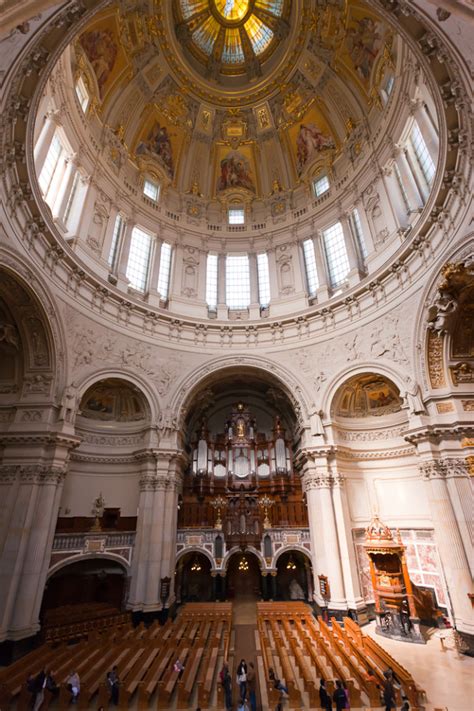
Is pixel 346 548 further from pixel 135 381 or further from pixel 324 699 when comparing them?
pixel 135 381

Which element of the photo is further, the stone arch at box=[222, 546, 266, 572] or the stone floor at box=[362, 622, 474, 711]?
the stone arch at box=[222, 546, 266, 572]

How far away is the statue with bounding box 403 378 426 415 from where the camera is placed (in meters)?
13.5

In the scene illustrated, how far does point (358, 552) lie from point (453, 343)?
33.6 feet

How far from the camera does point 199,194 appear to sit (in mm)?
25734

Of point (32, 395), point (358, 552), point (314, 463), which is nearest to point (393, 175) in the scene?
point (314, 463)

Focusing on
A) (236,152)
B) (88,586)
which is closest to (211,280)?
(236,152)

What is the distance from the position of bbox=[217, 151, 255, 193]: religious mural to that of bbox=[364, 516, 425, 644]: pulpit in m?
24.4

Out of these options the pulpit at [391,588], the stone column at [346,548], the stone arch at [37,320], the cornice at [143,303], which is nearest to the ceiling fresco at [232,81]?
the cornice at [143,303]

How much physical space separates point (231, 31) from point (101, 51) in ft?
40.6

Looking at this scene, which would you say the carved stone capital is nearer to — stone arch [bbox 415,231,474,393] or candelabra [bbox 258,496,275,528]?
stone arch [bbox 415,231,474,393]

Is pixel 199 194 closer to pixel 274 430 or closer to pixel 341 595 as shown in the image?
pixel 274 430

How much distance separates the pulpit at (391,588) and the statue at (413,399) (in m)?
5.06

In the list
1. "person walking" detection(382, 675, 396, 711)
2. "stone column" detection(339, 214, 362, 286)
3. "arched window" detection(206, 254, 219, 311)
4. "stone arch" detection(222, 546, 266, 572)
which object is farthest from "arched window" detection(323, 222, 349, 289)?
"person walking" detection(382, 675, 396, 711)

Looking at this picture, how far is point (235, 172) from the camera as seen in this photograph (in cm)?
2658
